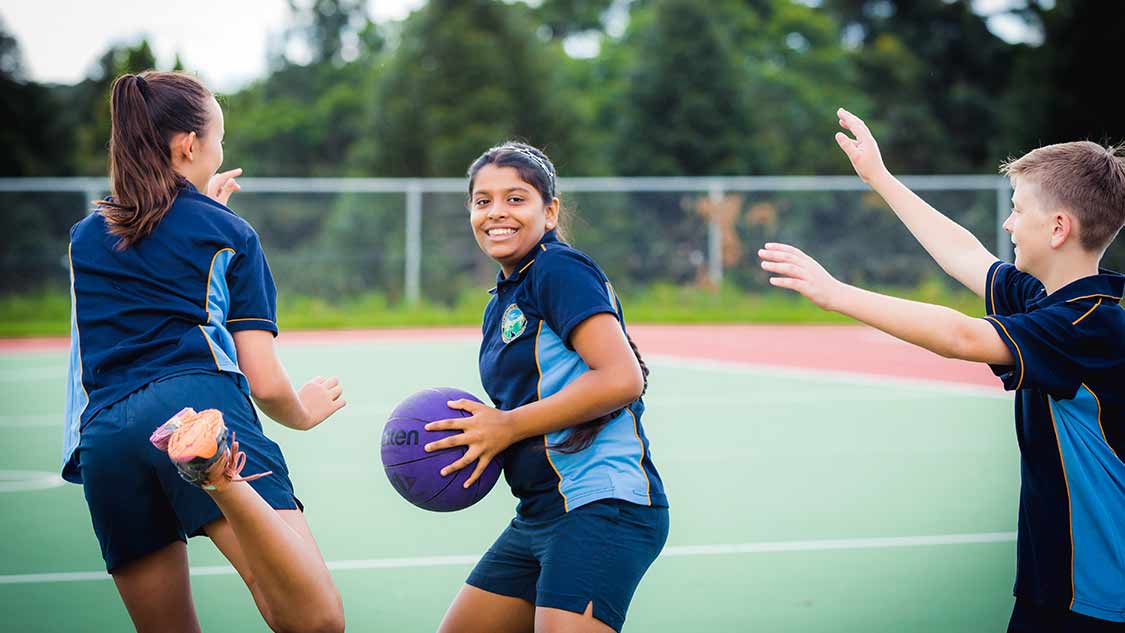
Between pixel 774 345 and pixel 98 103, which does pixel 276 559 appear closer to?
pixel 774 345

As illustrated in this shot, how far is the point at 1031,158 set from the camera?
3.30 m

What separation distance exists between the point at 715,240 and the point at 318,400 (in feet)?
52.6

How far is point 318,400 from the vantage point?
3.53 meters

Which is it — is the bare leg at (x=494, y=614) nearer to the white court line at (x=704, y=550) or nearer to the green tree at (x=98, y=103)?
the white court line at (x=704, y=550)

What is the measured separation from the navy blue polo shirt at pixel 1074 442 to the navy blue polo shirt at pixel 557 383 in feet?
3.27

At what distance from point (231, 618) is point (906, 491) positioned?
4.00 m

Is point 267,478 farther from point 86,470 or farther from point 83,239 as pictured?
point 83,239

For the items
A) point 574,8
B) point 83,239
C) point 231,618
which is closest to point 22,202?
point 231,618

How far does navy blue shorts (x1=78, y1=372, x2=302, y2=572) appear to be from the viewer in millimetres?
2969

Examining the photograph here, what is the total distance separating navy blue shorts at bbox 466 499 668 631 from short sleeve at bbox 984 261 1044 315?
117cm

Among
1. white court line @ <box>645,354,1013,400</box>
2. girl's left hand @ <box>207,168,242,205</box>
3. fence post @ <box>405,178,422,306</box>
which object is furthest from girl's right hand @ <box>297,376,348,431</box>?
fence post @ <box>405,178,422,306</box>

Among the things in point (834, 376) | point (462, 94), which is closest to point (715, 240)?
point (462, 94)

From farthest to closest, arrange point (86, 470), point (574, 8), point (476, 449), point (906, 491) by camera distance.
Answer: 1. point (574, 8)
2. point (906, 491)
3. point (476, 449)
4. point (86, 470)

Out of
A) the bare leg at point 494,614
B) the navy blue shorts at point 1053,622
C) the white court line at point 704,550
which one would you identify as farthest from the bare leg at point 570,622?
the white court line at point 704,550
